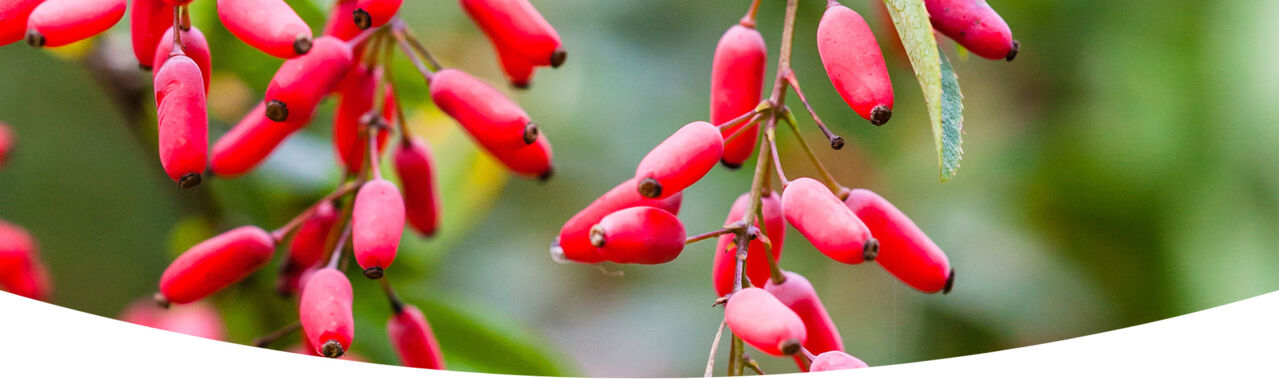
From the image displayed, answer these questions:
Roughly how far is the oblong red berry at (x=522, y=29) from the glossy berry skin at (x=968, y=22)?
0.21 m

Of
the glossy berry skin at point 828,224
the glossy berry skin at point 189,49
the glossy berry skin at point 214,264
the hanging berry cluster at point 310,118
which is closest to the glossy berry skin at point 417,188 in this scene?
the hanging berry cluster at point 310,118

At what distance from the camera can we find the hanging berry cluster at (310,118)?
502 mm

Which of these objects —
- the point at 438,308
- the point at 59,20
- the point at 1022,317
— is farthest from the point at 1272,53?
the point at 59,20

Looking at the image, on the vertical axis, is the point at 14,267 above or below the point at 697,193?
above

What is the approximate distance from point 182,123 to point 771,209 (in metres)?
0.28

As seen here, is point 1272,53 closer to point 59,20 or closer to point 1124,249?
point 1124,249

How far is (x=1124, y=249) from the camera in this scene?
0.98 metres

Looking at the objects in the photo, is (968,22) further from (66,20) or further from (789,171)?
(66,20)

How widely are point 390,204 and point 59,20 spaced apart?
0.17 metres

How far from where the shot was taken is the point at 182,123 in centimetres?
49

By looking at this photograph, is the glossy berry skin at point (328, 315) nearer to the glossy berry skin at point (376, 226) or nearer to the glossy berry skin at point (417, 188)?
the glossy berry skin at point (376, 226)

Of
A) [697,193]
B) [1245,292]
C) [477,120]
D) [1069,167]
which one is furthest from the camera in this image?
[697,193]

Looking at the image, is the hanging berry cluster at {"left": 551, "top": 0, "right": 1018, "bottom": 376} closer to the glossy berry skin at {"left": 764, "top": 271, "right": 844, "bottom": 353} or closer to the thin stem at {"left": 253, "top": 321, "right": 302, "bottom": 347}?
the glossy berry skin at {"left": 764, "top": 271, "right": 844, "bottom": 353}

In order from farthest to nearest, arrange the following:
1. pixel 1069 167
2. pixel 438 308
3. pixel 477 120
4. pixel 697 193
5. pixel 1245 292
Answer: pixel 697 193 < pixel 1069 167 < pixel 438 308 < pixel 1245 292 < pixel 477 120
